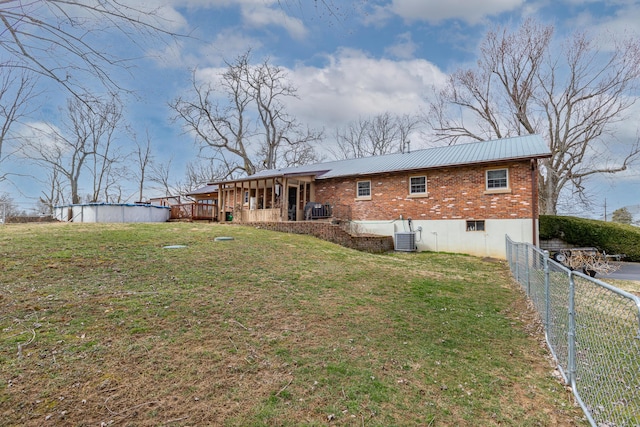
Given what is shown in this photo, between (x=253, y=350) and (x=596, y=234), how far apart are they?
17551 millimetres

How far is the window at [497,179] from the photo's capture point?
13508 mm

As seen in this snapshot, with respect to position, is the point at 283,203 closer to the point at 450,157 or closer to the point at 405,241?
the point at 405,241

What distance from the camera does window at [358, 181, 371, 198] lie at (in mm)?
17125

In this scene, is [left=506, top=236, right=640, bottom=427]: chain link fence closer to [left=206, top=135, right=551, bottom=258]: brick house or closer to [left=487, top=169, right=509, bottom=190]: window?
[left=206, top=135, right=551, bottom=258]: brick house

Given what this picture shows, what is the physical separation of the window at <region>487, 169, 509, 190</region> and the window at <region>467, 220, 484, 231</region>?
1.55 m

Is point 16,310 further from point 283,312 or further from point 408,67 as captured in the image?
point 408,67

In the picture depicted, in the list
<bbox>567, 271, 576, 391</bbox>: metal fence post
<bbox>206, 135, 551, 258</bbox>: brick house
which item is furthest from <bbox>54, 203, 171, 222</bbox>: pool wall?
<bbox>567, 271, 576, 391</bbox>: metal fence post

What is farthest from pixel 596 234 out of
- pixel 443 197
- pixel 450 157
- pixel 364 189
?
pixel 364 189

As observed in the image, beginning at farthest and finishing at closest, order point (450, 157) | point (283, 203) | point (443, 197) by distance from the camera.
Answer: point (283, 203) → point (450, 157) → point (443, 197)

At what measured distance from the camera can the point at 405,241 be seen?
1501cm

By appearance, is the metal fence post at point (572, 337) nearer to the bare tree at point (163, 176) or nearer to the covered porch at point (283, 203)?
the covered porch at point (283, 203)

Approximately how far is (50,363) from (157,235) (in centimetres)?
811

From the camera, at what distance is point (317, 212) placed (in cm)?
1728

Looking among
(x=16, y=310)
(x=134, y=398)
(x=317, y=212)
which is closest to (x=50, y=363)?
(x=134, y=398)
